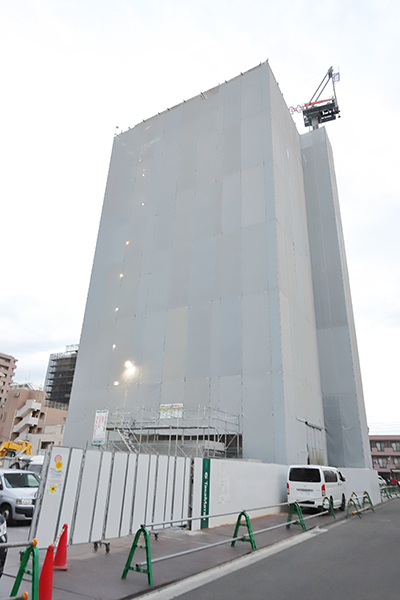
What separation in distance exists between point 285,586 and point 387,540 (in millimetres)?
5828

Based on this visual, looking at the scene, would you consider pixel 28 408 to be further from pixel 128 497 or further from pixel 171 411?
pixel 128 497

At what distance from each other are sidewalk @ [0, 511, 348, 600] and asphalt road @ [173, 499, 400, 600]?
0.68 meters

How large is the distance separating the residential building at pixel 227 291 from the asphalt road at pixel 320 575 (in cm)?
992

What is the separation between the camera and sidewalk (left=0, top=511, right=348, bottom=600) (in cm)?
552

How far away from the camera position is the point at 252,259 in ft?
75.4

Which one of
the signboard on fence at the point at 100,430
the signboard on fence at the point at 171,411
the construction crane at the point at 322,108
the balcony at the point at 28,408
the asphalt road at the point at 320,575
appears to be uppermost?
the construction crane at the point at 322,108

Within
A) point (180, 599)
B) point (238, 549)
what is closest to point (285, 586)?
point (180, 599)

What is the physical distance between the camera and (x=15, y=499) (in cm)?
1089

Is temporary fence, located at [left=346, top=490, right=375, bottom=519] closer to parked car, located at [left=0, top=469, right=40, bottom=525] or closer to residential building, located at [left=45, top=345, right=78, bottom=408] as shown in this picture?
parked car, located at [left=0, top=469, right=40, bottom=525]

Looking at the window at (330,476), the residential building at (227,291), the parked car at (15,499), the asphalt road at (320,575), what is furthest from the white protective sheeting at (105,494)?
the residential building at (227,291)

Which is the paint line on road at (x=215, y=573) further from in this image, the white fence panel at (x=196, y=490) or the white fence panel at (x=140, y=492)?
the white fence panel at (x=140, y=492)

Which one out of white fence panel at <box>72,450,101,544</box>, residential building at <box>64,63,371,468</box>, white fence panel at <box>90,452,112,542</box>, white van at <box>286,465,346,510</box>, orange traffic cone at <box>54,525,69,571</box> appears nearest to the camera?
orange traffic cone at <box>54,525,69,571</box>

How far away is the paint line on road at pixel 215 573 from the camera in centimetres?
552

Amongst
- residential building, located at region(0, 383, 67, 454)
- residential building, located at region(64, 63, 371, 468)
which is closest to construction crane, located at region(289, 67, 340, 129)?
residential building, located at region(64, 63, 371, 468)
